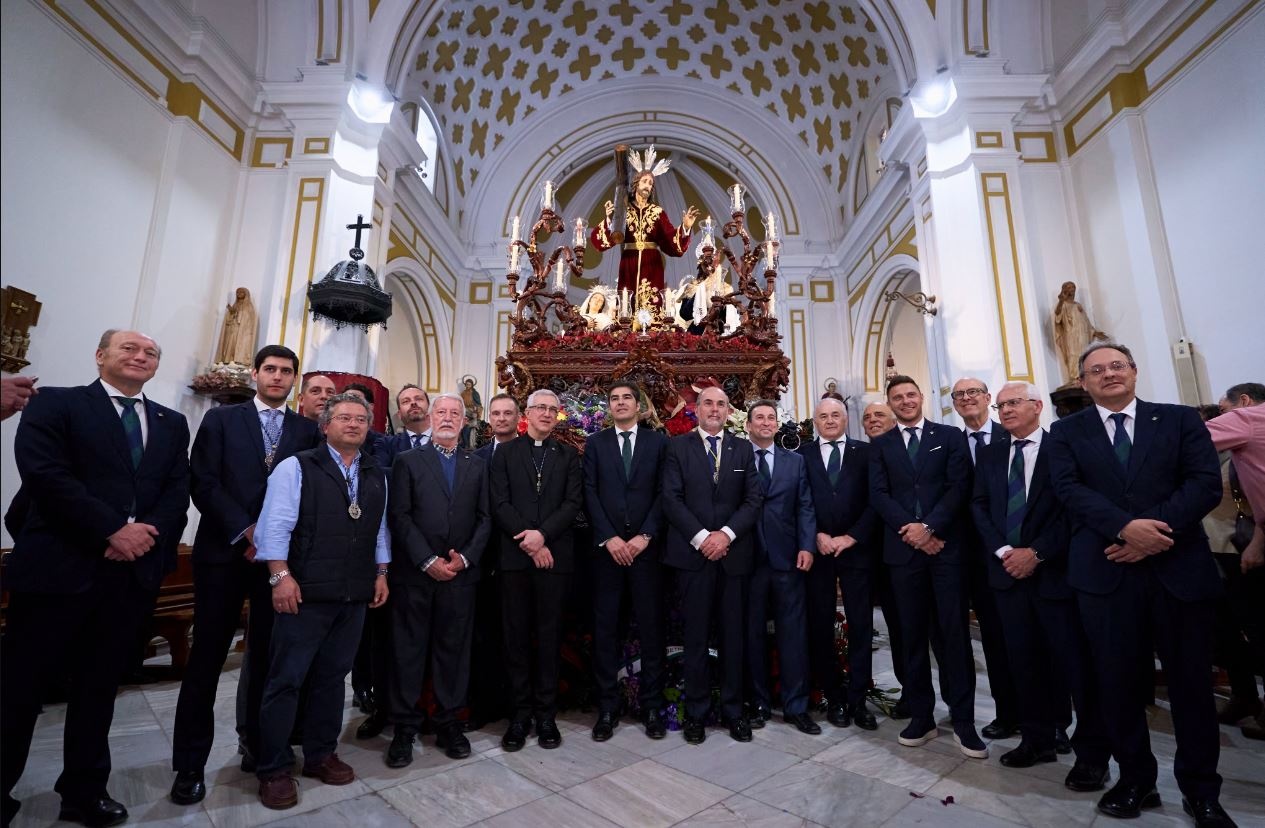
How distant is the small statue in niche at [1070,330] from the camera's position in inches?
229

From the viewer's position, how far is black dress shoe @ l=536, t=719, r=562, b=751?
2733mm

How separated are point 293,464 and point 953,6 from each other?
7661 mm

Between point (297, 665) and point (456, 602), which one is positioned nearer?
point (297, 665)

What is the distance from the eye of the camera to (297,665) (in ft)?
7.58

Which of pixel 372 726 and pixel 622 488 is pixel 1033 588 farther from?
pixel 372 726

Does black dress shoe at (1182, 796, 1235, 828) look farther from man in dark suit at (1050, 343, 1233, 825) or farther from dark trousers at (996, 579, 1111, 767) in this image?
dark trousers at (996, 579, 1111, 767)

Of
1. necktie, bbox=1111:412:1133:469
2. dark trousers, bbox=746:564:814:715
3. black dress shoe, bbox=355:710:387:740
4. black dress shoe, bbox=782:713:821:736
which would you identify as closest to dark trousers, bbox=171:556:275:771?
black dress shoe, bbox=355:710:387:740

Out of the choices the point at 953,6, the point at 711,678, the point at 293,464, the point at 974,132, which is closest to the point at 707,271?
the point at 974,132

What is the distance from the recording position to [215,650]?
7.90 ft

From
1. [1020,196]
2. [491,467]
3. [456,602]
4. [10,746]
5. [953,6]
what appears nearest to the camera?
[10,746]

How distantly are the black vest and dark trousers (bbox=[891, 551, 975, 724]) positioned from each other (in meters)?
2.28

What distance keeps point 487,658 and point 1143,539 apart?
2.68m

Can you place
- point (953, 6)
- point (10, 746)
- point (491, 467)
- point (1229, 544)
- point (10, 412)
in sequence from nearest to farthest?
point (10, 412) → point (10, 746) → point (491, 467) → point (1229, 544) → point (953, 6)

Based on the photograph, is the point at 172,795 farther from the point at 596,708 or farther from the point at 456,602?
the point at 596,708
